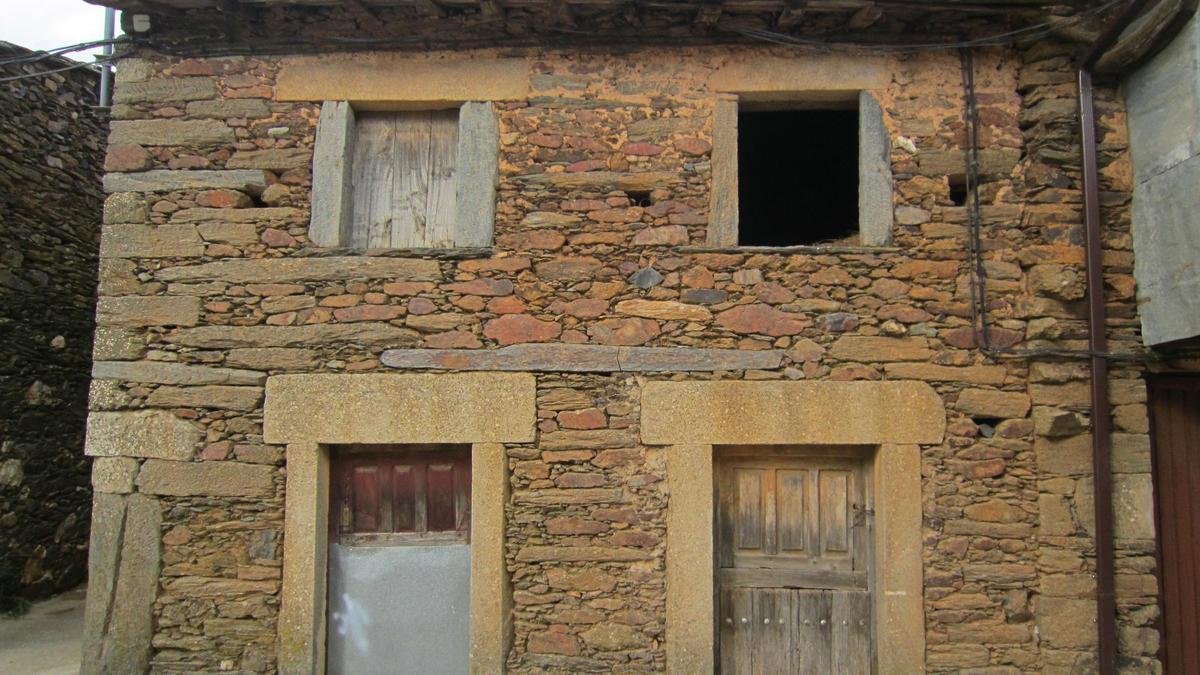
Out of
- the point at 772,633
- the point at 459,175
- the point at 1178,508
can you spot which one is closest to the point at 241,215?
the point at 459,175

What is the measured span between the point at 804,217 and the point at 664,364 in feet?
11.6

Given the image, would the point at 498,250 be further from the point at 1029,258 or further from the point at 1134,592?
the point at 1134,592

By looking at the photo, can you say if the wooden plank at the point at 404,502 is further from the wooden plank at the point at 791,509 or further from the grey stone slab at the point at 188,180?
the wooden plank at the point at 791,509

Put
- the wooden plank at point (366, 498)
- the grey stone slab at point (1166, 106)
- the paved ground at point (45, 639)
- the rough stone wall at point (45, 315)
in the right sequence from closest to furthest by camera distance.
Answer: the grey stone slab at point (1166, 106)
the wooden plank at point (366, 498)
the paved ground at point (45, 639)
the rough stone wall at point (45, 315)

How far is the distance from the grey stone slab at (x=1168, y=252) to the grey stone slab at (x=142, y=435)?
547cm

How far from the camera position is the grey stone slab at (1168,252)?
3.68 meters

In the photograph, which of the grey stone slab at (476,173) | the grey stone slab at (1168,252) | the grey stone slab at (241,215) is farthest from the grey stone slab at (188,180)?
the grey stone slab at (1168,252)

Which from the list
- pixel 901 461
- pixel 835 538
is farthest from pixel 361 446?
pixel 901 461

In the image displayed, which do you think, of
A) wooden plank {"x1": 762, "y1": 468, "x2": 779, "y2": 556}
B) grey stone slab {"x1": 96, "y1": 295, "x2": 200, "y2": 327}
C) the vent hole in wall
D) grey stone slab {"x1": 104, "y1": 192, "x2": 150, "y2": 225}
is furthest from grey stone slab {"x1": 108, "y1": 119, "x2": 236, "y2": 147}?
the vent hole in wall

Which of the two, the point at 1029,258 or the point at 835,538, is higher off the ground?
the point at 1029,258

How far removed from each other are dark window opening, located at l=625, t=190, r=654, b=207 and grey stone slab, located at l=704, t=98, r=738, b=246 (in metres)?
0.38

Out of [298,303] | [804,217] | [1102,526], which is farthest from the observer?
[804,217]

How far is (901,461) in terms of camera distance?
405 centimetres

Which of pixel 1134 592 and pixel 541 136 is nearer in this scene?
pixel 1134 592
